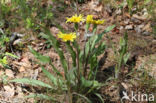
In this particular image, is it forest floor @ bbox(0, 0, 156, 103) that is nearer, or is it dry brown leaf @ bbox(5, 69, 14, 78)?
forest floor @ bbox(0, 0, 156, 103)

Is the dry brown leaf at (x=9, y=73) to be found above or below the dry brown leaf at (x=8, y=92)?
above

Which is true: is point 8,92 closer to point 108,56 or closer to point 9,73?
point 9,73

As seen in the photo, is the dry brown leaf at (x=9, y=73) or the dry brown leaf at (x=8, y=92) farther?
the dry brown leaf at (x=9, y=73)

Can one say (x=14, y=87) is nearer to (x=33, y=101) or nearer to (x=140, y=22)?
(x=33, y=101)

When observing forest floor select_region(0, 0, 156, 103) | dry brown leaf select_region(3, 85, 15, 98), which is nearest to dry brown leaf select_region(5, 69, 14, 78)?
forest floor select_region(0, 0, 156, 103)

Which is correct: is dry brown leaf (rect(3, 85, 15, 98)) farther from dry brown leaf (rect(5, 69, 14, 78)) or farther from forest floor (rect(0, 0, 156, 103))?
dry brown leaf (rect(5, 69, 14, 78))

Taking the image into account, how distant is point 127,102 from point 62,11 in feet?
5.79

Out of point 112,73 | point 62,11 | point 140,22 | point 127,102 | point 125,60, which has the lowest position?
point 127,102

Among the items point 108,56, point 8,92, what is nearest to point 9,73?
point 8,92

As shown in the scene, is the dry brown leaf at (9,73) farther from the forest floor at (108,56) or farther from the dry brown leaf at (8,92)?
→ the dry brown leaf at (8,92)

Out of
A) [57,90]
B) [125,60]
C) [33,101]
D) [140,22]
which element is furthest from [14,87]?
[140,22]

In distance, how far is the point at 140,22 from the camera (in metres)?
2.76

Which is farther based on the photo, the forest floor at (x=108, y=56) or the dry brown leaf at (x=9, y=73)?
the dry brown leaf at (x=9, y=73)

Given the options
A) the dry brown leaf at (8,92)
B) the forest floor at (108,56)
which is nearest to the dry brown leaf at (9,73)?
the forest floor at (108,56)
